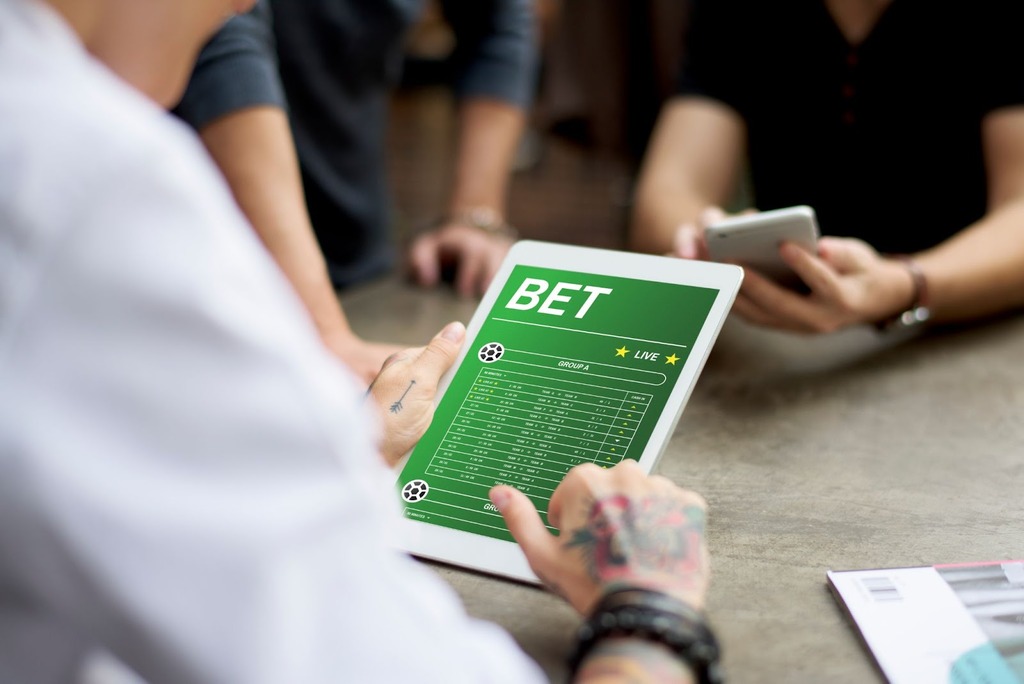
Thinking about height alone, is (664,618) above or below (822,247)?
above

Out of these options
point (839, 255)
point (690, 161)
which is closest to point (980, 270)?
point (839, 255)

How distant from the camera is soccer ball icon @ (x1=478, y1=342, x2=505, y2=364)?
2.75 feet

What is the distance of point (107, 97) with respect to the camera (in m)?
0.41

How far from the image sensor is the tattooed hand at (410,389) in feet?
2.59

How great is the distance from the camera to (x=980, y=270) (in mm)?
1193

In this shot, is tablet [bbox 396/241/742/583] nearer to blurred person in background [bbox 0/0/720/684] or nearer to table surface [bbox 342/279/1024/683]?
table surface [bbox 342/279/1024/683]

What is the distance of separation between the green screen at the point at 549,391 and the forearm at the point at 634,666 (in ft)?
0.64

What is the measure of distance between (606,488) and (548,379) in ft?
0.58

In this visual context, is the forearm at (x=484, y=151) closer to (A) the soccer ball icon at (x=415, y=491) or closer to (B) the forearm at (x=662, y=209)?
(B) the forearm at (x=662, y=209)

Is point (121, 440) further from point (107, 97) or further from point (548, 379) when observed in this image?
point (548, 379)

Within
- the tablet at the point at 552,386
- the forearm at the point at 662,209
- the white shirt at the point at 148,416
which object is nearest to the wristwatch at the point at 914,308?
the forearm at the point at 662,209

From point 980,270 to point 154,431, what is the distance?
43.3 inches

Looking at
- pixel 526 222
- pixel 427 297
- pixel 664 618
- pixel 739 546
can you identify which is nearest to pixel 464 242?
pixel 427 297

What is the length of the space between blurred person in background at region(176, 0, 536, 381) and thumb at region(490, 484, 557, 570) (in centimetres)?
36
